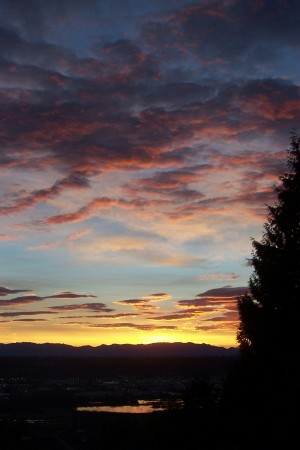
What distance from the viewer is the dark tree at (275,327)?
16.5 meters

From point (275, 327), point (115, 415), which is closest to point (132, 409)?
point (115, 415)

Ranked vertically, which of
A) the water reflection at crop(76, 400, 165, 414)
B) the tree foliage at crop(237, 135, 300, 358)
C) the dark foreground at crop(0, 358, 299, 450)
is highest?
the tree foliage at crop(237, 135, 300, 358)

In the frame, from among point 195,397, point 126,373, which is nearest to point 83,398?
point 126,373

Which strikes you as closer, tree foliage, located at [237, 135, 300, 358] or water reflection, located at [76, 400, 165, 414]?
tree foliage, located at [237, 135, 300, 358]

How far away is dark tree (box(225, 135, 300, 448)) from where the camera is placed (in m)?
16.5

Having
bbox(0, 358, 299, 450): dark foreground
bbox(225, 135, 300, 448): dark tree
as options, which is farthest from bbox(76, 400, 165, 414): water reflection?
bbox(225, 135, 300, 448): dark tree

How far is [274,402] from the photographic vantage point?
16828 mm

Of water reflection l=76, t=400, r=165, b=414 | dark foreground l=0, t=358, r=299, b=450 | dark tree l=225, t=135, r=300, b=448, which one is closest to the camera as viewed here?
dark tree l=225, t=135, r=300, b=448

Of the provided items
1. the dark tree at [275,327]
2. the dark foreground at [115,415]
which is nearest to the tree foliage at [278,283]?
the dark tree at [275,327]

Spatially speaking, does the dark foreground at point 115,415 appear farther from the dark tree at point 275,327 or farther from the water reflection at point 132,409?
the water reflection at point 132,409

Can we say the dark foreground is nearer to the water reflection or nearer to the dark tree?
the dark tree

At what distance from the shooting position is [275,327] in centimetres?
1733

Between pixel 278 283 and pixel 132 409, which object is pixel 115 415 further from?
pixel 278 283

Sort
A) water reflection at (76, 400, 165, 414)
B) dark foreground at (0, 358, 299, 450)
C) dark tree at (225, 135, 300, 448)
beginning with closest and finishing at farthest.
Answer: dark tree at (225, 135, 300, 448) < dark foreground at (0, 358, 299, 450) < water reflection at (76, 400, 165, 414)
